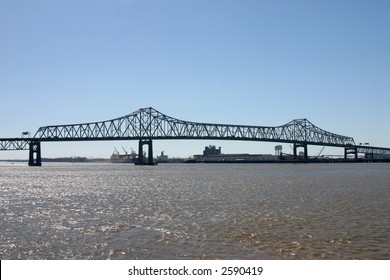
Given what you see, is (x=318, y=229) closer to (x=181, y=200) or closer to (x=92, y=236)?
(x=92, y=236)

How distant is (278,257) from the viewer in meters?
11.8

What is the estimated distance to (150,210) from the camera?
22.5 meters

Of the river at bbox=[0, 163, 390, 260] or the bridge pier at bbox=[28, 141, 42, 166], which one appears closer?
the river at bbox=[0, 163, 390, 260]

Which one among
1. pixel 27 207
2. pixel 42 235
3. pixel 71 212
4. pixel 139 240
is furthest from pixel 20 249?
pixel 27 207

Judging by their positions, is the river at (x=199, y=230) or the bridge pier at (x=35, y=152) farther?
the bridge pier at (x=35, y=152)

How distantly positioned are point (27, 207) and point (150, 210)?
7114mm

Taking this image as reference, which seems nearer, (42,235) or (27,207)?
(42,235)

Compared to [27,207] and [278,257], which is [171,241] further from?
[27,207]

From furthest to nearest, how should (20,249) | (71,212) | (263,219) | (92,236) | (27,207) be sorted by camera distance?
(27,207) < (71,212) < (263,219) < (92,236) < (20,249)

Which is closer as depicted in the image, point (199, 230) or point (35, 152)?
point (199, 230)

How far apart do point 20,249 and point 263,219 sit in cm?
978
